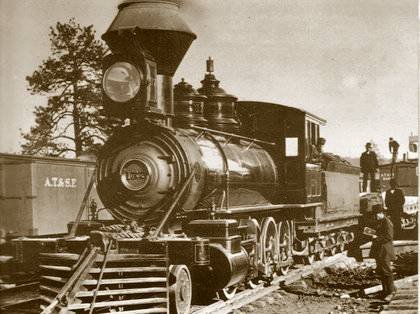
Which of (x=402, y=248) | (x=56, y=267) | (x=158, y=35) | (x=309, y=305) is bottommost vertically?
(x=309, y=305)

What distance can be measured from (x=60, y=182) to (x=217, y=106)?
162 inches

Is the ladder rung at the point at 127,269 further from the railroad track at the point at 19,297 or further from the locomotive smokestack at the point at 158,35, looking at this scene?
the locomotive smokestack at the point at 158,35

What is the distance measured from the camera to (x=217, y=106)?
966 cm

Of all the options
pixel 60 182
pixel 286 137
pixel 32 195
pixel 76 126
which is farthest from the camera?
pixel 76 126

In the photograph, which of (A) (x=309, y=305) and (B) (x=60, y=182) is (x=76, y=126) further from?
(A) (x=309, y=305)

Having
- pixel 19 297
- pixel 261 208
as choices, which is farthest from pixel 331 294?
pixel 19 297

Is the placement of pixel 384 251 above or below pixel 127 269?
below

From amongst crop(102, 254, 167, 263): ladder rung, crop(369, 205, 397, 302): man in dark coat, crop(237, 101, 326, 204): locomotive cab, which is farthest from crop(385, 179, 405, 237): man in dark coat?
crop(102, 254, 167, 263): ladder rung

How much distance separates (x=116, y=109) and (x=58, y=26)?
8836 millimetres

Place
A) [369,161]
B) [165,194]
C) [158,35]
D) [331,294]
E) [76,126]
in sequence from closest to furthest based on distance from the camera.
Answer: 1. [165,194]
2. [158,35]
3. [331,294]
4. [76,126]
5. [369,161]

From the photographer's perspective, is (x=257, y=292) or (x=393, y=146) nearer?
(x=257, y=292)

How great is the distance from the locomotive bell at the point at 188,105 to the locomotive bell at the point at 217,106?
1.42 ft

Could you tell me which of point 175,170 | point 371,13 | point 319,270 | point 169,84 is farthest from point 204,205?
point 319,270

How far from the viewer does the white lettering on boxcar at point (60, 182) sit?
11656mm
